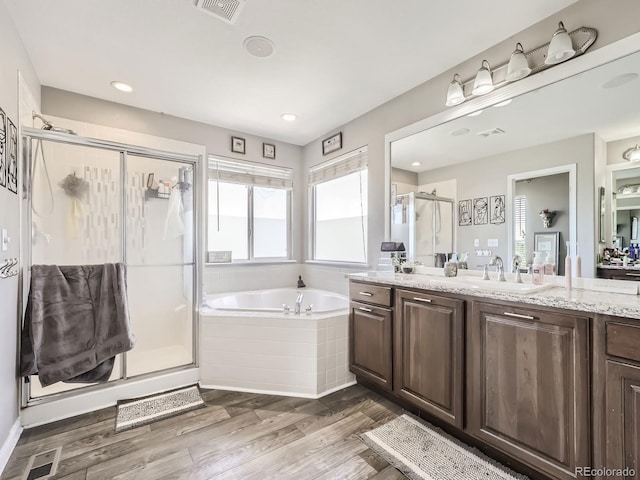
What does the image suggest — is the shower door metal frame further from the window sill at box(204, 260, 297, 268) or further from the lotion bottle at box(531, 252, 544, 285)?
the lotion bottle at box(531, 252, 544, 285)

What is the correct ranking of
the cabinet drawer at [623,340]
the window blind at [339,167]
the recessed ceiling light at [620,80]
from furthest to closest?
the window blind at [339,167] → the recessed ceiling light at [620,80] → the cabinet drawer at [623,340]

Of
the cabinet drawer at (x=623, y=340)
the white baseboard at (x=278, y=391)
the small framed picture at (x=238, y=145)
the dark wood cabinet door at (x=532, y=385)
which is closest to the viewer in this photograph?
the cabinet drawer at (x=623, y=340)

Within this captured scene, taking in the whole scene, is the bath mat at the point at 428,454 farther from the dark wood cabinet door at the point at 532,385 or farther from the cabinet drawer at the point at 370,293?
the cabinet drawer at the point at 370,293

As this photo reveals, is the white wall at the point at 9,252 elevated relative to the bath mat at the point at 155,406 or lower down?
elevated

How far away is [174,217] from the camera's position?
2699mm

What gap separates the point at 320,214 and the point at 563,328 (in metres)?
2.79

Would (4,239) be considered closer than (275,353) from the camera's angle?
Yes

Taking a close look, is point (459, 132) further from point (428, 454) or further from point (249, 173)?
point (249, 173)

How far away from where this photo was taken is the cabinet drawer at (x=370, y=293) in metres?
2.20

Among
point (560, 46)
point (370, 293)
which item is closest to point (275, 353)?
point (370, 293)

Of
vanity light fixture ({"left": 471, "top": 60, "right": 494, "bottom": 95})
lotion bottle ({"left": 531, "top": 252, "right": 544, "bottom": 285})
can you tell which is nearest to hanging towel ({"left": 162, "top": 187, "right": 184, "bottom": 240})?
vanity light fixture ({"left": 471, "top": 60, "right": 494, "bottom": 95})

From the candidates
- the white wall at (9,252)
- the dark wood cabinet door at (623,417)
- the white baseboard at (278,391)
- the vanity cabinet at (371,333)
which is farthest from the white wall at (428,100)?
the white wall at (9,252)

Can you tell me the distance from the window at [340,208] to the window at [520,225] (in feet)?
4.64

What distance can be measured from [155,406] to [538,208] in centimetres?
299
